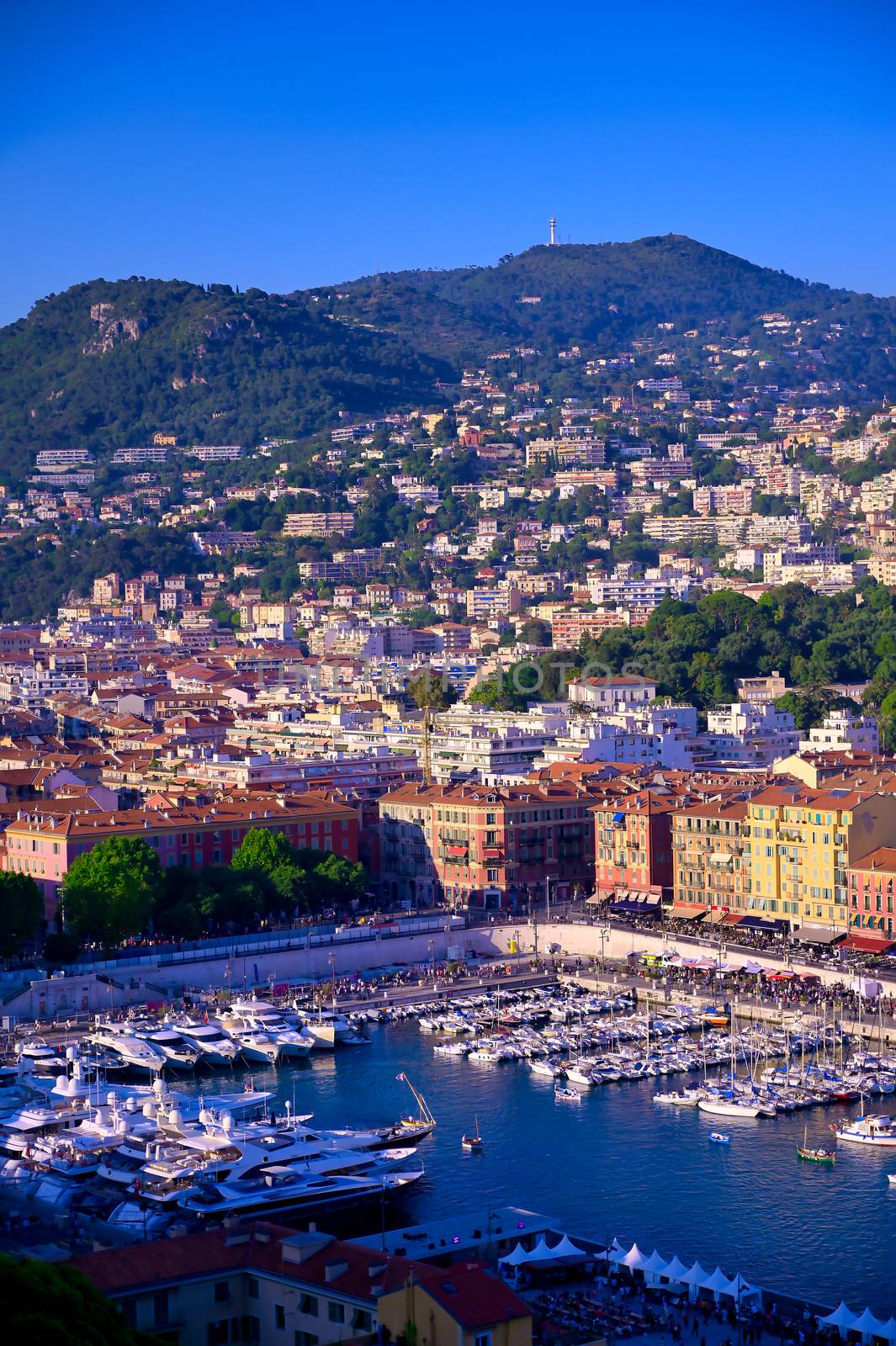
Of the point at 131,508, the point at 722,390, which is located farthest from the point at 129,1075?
the point at 722,390

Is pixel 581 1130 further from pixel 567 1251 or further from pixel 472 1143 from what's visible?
pixel 567 1251

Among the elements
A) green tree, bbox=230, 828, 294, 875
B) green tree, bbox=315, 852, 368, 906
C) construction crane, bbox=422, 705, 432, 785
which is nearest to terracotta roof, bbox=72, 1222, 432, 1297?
green tree, bbox=230, 828, 294, 875

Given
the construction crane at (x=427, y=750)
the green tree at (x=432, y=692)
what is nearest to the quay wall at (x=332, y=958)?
the construction crane at (x=427, y=750)

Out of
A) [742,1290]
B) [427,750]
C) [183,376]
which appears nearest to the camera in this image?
[742,1290]

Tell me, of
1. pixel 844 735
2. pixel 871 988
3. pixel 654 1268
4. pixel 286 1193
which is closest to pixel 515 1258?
pixel 654 1268

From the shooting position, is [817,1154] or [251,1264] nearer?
[251,1264]

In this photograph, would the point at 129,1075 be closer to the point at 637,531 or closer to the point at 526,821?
the point at 526,821

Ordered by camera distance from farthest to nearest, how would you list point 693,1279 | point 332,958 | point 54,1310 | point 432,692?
point 432,692 < point 332,958 < point 693,1279 < point 54,1310

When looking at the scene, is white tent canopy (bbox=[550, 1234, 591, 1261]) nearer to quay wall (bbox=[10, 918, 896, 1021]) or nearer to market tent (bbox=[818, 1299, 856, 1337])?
market tent (bbox=[818, 1299, 856, 1337])
